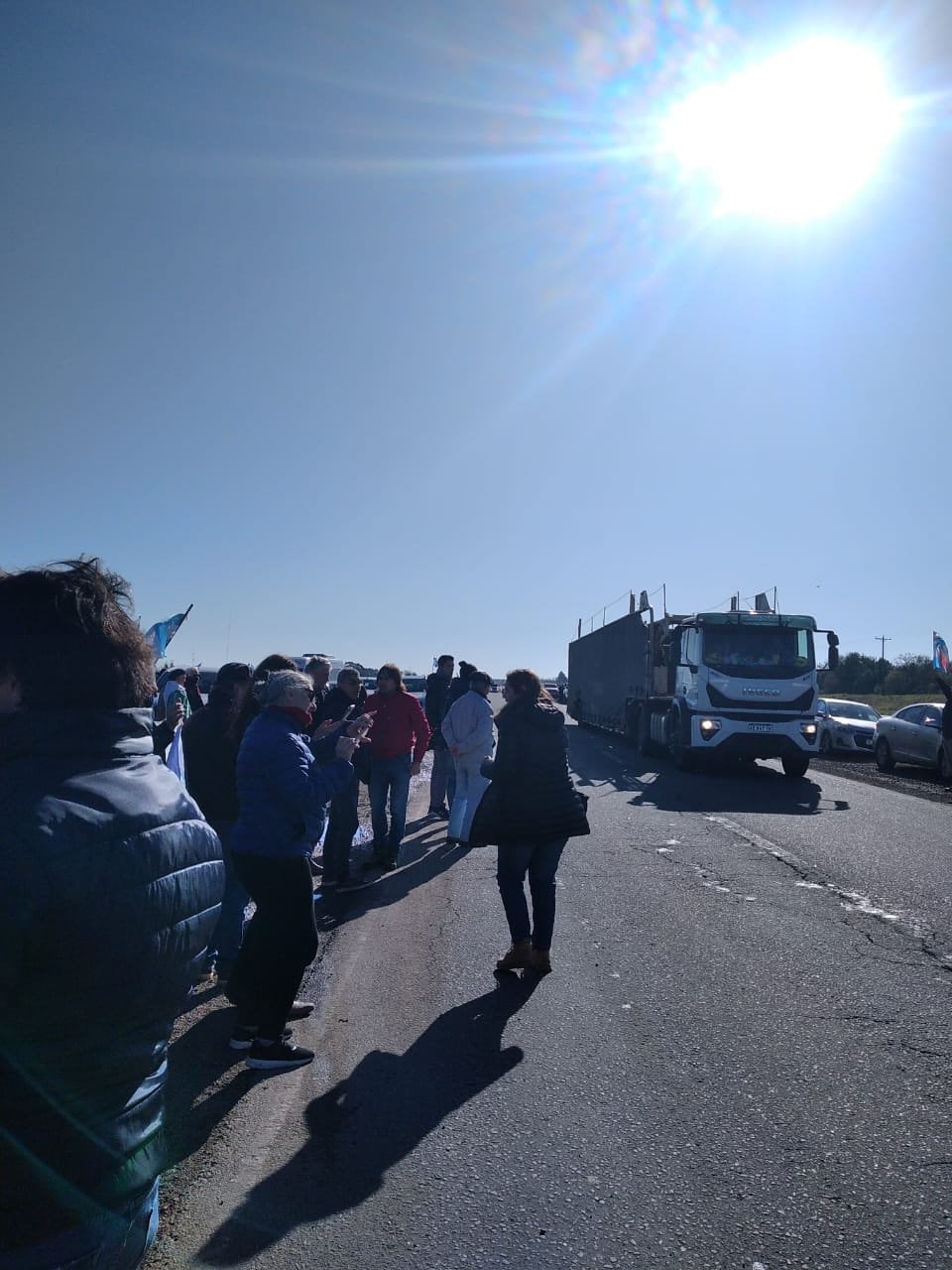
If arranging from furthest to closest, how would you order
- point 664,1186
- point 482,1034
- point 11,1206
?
point 482,1034
point 664,1186
point 11,1206

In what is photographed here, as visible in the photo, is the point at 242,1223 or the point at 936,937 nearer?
the point at 242,1223

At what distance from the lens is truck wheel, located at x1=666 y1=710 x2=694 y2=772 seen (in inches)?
755

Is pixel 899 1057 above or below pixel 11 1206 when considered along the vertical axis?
below

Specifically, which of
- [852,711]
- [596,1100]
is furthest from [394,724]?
[852,711]

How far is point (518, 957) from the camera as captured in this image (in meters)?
6.06

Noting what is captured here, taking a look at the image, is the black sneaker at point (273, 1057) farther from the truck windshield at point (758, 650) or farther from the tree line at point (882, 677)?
the tree line at point (882, 677)

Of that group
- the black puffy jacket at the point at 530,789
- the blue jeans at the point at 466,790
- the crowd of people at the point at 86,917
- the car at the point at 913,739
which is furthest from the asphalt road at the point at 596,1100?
the car at the point at 913,739

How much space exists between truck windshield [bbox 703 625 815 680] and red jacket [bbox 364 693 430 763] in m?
10.4

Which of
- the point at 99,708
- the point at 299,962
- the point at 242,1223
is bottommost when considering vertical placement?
the point at 242,1223

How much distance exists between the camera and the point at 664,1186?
3502 millimetres

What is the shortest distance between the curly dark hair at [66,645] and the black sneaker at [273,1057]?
117 inches

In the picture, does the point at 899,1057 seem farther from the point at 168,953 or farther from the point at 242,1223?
the point at 168,953

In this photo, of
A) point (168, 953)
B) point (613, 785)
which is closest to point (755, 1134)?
point (168, 953)

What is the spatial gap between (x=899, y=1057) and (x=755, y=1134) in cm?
124
